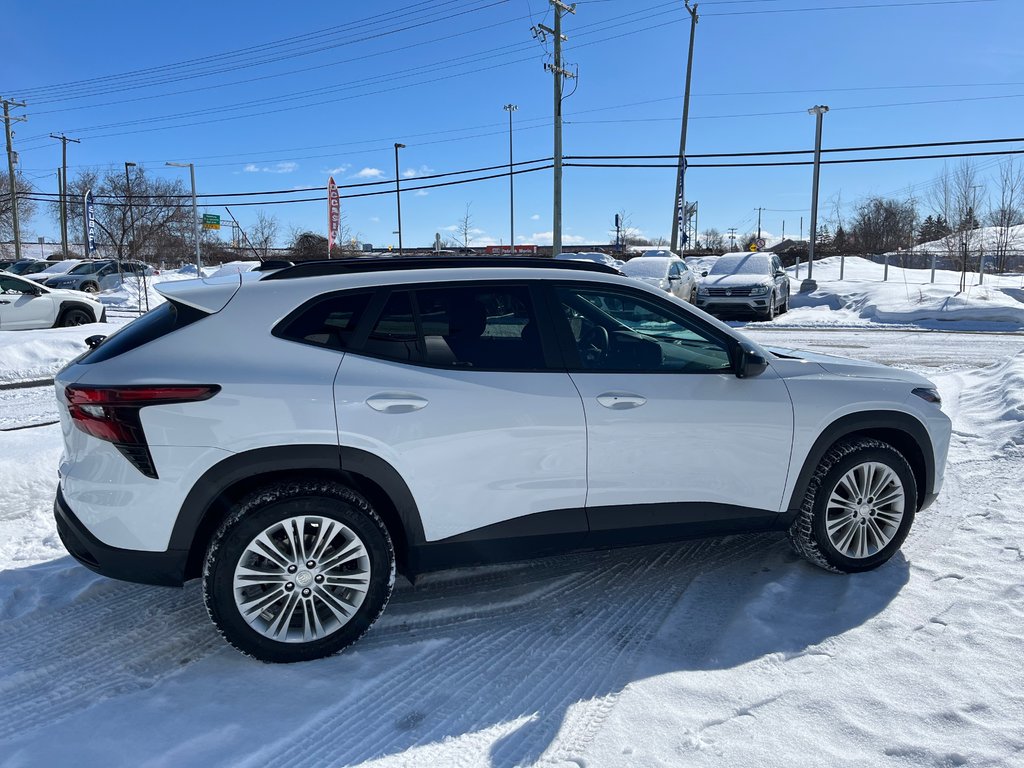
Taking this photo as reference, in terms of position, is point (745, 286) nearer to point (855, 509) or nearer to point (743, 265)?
point (743, 265)

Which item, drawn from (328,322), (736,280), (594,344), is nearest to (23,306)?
(328,322)

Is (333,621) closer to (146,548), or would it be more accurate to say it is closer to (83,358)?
(146,548)

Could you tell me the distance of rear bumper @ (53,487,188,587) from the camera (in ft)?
9.93

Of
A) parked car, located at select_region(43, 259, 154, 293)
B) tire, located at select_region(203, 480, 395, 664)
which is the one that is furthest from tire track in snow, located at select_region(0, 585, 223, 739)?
parked car, located at select_region(43, 259, 154, 293)

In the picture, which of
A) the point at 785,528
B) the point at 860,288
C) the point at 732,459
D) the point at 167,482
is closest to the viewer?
the point at 167,482

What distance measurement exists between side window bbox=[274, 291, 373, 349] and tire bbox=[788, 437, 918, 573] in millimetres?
2545

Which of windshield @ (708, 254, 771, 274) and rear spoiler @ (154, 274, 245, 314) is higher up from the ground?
windshield @ (708, 254, 771, 274)

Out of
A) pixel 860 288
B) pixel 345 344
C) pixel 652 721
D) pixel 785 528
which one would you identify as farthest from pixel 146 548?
pixel 860 288

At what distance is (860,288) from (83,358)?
27458 mm

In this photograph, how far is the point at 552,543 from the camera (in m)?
3.46

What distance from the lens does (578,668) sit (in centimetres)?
316

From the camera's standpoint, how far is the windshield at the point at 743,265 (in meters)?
21.6

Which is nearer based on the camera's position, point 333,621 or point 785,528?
point 333,621

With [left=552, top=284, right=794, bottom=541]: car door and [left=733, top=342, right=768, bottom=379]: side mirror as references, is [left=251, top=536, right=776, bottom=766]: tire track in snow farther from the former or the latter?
[left=733, top=342, right=768, bottom=379]: side mirror
